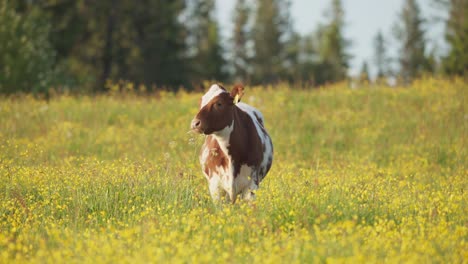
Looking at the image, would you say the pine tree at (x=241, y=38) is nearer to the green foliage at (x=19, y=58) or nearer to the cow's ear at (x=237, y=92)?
the green foliage at (x=19, y=58)

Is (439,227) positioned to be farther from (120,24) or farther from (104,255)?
(120,24)

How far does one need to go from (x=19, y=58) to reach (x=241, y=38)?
3617 centimetres

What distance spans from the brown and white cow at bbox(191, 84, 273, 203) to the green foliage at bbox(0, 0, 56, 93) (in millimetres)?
19273

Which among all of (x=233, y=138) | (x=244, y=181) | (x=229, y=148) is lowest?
(x=244, y=181)

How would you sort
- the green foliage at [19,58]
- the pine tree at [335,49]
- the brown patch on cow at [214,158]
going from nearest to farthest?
the brown patch on cow at [214,158] → the green foliage at [19,58] → the pine tree at [335,49]

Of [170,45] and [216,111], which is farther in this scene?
[170,45]

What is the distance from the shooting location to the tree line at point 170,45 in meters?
28.4

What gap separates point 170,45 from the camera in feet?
144

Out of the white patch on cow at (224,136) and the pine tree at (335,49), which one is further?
the pine tree at (335,49)

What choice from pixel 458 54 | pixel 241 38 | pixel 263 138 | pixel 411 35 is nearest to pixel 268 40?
pixel 241 38

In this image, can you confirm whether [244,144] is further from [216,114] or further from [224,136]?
[216,114]

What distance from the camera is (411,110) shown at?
17.2 meters

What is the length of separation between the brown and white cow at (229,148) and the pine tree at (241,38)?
52242 millimetres

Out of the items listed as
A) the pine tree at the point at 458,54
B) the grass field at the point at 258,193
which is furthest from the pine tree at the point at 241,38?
the grass field at the point at 258,193
